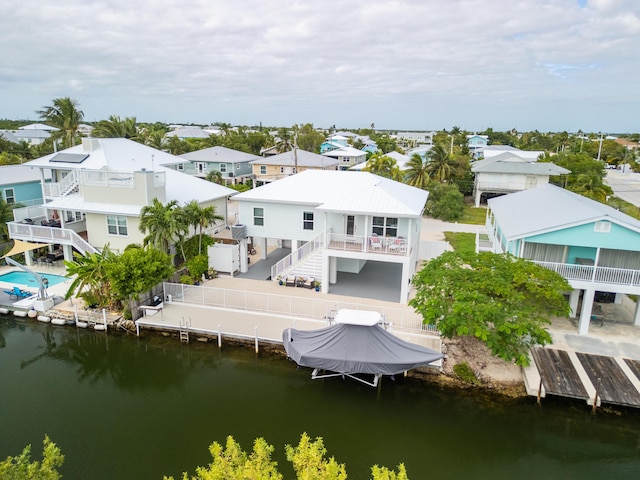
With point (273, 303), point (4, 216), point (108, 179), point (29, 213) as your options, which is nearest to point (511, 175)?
point (273, 303)

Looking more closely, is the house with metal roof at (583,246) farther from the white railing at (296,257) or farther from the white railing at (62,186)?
the white railing at (62,186)

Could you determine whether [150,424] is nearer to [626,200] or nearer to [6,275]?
[6,275]

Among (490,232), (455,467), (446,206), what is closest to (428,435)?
(455,467)

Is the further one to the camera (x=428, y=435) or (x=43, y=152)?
(x=43, y=152)

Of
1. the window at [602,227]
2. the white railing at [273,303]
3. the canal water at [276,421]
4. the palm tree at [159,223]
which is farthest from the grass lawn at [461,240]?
the palm tree at [159,223]

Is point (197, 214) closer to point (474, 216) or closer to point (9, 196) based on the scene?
point (9, 196)

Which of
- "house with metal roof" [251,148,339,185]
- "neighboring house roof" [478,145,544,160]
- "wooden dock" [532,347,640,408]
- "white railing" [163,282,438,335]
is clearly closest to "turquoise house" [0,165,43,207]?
"white railing" [163,282,438,335]

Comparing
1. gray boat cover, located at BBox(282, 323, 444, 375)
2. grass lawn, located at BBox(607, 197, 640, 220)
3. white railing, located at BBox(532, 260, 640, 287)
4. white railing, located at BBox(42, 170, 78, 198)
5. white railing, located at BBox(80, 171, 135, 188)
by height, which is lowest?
gray boat cover, located at BBox(282, 323, 444, 375)

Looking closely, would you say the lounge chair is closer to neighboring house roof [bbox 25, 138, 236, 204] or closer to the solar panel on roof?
neighboring house roof [bbox 25, 138, 236, 204]
